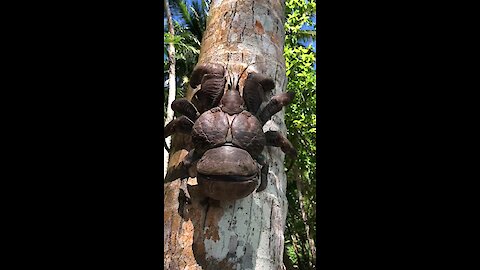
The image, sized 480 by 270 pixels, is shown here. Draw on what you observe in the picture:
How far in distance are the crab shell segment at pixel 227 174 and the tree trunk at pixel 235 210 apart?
0.22ft

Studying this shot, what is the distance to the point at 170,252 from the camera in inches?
70.0

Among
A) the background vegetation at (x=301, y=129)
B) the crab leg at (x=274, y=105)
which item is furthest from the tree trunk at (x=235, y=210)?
the background vegetation at (x=301, y=129)

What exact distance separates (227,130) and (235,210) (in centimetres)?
29

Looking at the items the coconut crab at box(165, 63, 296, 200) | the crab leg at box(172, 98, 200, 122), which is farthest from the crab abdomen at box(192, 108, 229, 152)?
the crab leg at box(172, 98, 200, 122)

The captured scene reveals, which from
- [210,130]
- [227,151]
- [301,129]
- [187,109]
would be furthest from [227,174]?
[301,129]

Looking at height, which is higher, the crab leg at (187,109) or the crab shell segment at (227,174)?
the crab leg at (187,109)

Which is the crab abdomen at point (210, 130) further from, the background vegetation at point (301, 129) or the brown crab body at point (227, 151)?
the background vegetation at point (301, 129)

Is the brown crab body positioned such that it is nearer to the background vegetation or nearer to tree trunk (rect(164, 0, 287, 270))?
tree trunk (rect(164, 0, 287, 270))

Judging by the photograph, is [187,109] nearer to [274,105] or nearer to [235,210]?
[274,105]

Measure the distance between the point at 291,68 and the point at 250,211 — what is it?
25.9ft

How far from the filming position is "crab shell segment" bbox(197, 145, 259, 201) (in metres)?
1.75

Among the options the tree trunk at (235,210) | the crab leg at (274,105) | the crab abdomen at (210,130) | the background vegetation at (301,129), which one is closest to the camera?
the tree trunk at (235,210)

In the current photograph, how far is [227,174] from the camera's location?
1.75 m

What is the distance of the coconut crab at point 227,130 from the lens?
177 centimetres
